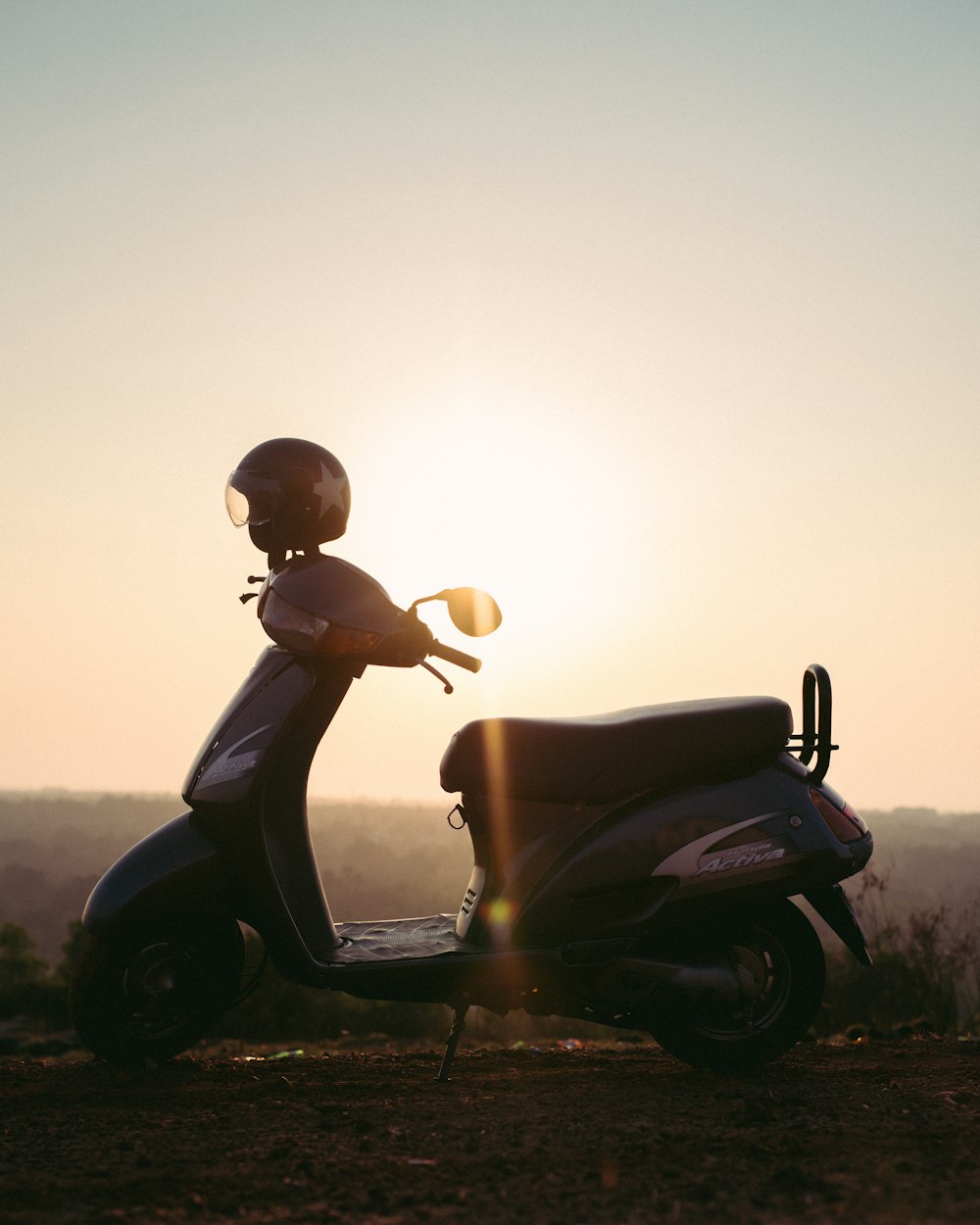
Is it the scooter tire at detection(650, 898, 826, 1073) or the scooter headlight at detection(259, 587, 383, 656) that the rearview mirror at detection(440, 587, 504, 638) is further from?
the scooter tire at detection(650, 898, 826, 1073)

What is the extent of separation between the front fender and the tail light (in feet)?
7.35

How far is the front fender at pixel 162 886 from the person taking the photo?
175 inches

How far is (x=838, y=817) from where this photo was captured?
471 cm

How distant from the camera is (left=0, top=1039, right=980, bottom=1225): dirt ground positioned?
118 inches

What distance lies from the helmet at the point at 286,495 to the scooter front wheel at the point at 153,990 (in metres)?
1.53

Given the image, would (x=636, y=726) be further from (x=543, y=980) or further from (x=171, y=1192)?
(x=171, y=1192)

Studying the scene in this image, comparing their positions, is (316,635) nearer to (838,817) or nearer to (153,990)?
(153,990)

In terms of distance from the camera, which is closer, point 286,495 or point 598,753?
point 598,753

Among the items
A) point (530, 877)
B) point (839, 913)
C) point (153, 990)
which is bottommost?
point (153, 990)

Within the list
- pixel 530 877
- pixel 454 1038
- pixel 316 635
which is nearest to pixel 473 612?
pixel 316 635

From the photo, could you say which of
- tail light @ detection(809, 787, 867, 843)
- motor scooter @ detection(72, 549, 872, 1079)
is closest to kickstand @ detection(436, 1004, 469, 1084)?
motor scooter @ detection(72, 549, 872, 1079)

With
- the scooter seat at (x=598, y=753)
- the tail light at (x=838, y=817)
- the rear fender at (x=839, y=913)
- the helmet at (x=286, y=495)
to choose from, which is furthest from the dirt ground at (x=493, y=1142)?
the helmet at (x=286, y=495)

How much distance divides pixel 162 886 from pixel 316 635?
1.06 m

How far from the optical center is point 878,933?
1117 cm
